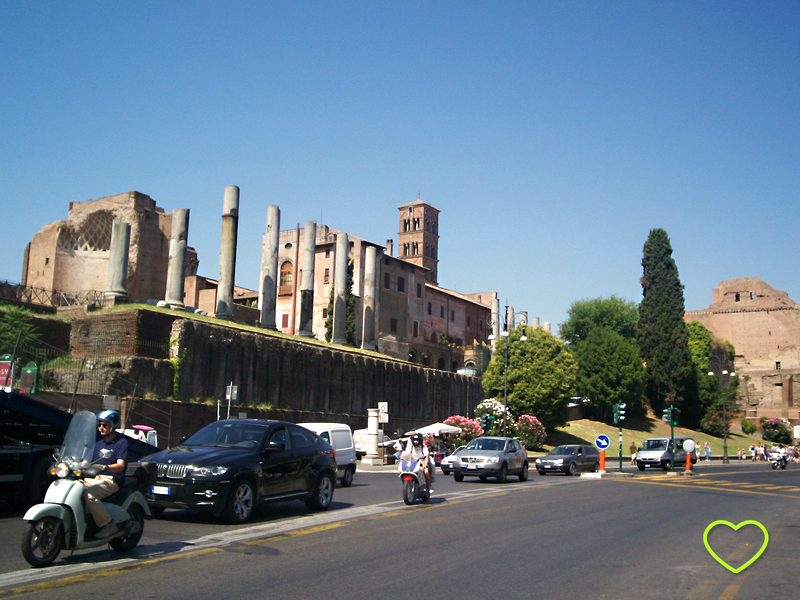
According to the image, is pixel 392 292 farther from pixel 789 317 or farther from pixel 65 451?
pixel 65 451

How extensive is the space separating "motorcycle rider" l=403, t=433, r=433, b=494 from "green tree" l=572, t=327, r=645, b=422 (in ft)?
191

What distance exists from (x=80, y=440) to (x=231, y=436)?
14.6 feet

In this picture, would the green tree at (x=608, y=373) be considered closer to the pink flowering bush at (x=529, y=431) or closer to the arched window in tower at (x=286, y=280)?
the pink flowering bush at (x=529, y=431)

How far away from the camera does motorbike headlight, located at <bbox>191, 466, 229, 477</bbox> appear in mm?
10477

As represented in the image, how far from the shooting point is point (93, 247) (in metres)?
47.5

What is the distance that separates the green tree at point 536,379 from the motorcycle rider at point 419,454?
4419 centimetres

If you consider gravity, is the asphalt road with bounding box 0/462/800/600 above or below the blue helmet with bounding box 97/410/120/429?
below

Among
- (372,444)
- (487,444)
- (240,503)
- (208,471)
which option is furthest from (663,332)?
(208,471)

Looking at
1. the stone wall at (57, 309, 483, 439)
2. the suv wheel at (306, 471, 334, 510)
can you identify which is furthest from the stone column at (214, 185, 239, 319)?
the suv wheel at (306, 471, 334, 510)

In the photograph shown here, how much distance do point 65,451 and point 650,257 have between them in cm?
7796

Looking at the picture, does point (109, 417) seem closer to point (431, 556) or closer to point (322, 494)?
point (431, 556)

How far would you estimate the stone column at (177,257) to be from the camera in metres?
36.8

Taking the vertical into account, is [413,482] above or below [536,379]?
below

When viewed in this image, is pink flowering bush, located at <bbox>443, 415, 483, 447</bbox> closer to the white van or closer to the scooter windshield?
the white van
